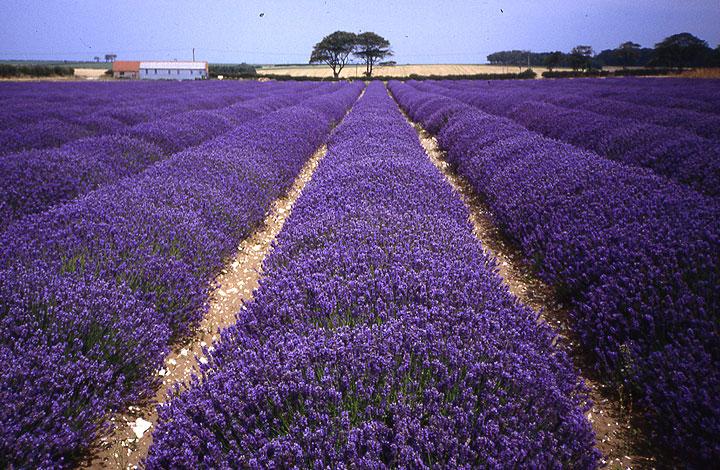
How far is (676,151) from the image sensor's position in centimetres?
518

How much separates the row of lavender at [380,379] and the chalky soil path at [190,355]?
22 cm

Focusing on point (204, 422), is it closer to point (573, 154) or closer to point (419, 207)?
point (419, 207)

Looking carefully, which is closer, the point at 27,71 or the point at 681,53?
the point at 27,71

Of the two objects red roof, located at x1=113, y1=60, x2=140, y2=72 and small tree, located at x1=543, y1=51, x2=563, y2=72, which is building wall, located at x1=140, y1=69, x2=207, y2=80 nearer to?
red roof, located at x1=113, y1=60, x2=140, y2=72

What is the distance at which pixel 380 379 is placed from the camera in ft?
5.21

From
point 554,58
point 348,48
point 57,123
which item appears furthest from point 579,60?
point 57,123

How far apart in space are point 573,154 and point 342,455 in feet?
16.1

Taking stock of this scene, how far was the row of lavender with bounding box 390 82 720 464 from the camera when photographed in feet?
5.77

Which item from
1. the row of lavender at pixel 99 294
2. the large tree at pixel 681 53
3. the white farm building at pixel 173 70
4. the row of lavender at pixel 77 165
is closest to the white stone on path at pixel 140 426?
the row of lavender at pixel 99 294

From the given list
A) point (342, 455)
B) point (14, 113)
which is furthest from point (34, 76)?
point (342, 455)

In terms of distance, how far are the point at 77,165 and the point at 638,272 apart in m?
5.87

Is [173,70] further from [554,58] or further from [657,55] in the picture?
[657,55]

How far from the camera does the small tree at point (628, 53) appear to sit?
62.0 metres

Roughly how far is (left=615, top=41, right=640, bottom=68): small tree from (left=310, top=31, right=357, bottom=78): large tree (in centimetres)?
4127
